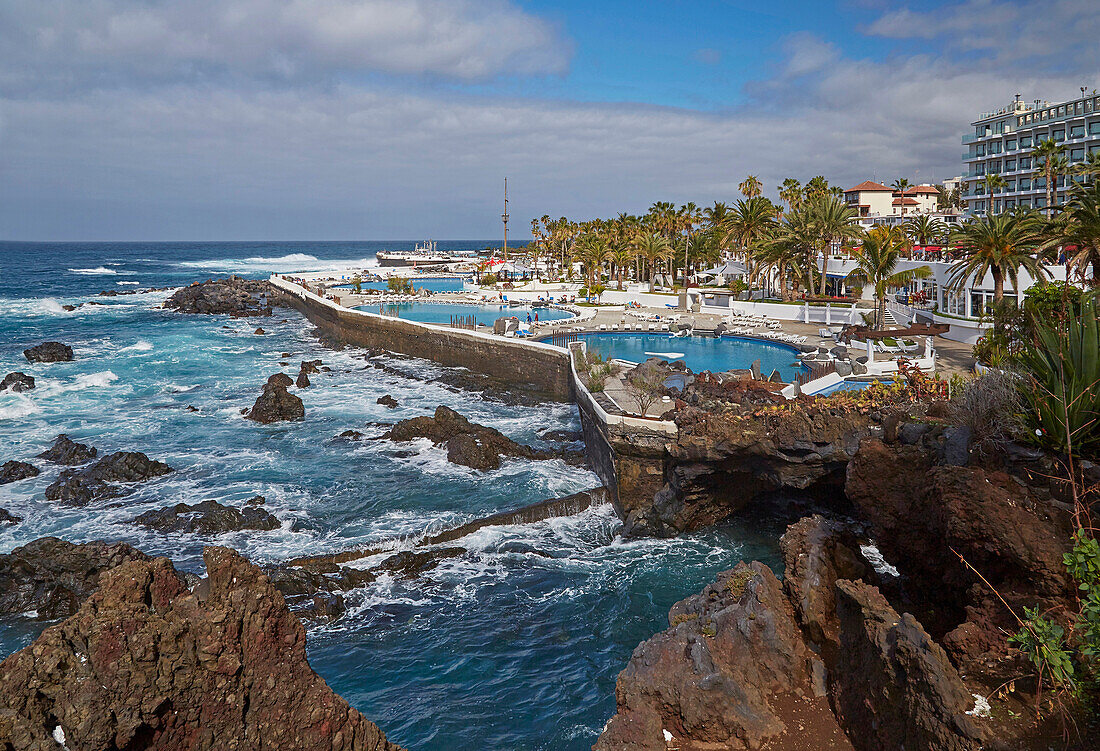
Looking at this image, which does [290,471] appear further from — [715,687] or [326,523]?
[715,687]

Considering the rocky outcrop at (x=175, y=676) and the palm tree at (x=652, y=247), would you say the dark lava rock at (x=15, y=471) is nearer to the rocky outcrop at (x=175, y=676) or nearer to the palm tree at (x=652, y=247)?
the rocky outcrop at (x=175, y=676)

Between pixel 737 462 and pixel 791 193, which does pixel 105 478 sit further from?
pixel 791 193

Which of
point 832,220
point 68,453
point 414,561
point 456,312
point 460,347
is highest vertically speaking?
point 832,220

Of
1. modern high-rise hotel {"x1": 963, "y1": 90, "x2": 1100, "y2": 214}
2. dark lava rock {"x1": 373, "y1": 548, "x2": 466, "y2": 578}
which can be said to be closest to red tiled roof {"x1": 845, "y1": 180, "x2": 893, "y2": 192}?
modern high-rise hotel {"x1": 963, "y1": 90, "x2": 1100, "y2": 214}

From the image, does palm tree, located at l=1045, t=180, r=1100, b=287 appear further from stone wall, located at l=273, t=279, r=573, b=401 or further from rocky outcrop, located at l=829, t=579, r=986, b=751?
rocky outcrop, located at l=829, t=579, r=986, b=751

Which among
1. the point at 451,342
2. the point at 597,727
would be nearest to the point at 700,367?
the point at 451,342

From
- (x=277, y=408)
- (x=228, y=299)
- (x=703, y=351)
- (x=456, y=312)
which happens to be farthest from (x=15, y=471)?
(x=228, y=299)
